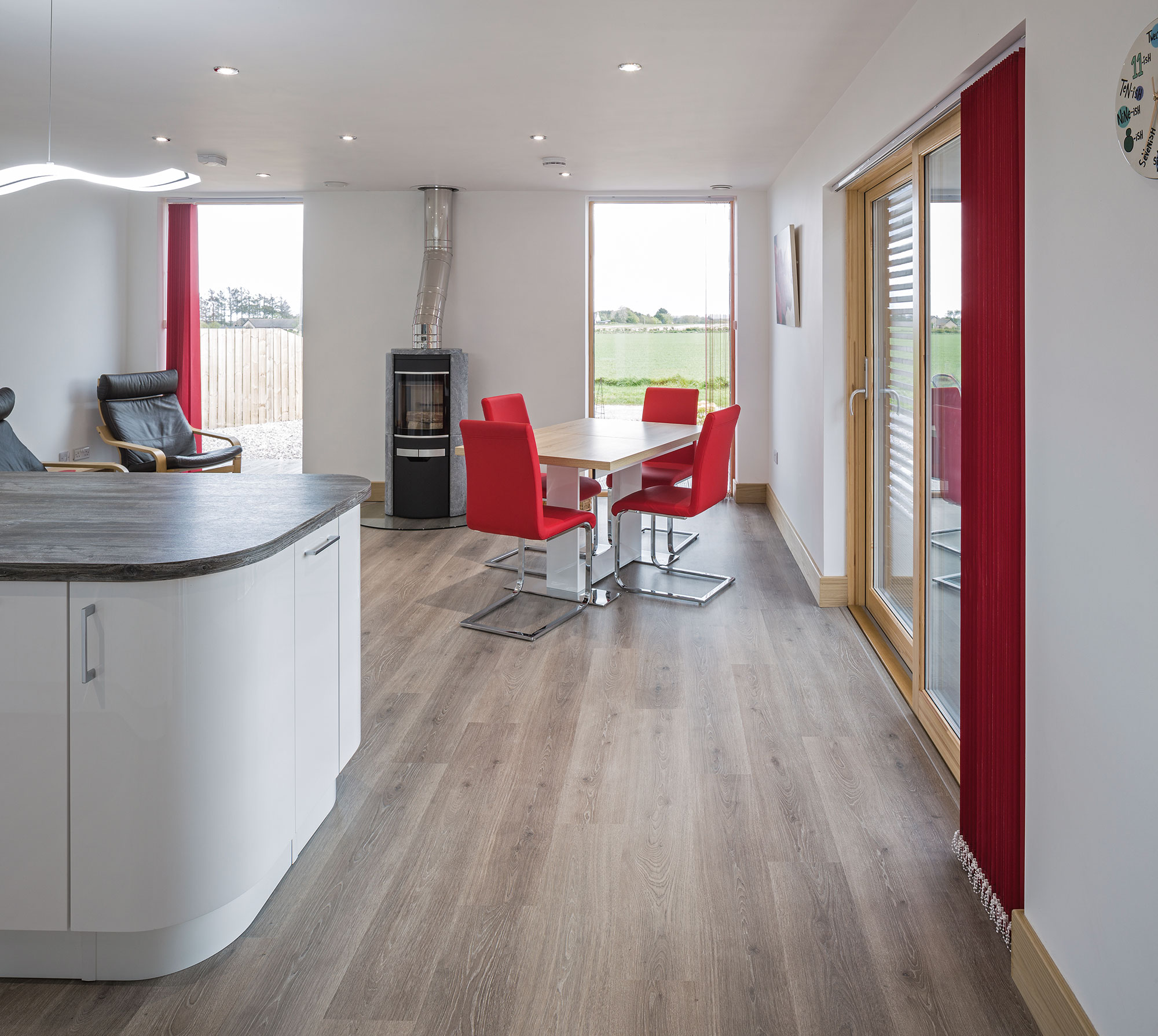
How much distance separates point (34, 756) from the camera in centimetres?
175

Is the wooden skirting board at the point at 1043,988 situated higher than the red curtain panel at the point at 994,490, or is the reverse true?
the red curtain panel at the point at 994,490

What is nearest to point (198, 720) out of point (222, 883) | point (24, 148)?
point (222, 883)

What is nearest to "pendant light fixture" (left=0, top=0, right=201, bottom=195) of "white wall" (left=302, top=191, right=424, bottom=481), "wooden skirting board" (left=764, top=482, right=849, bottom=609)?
"wooden skirting board" (left=764, top=482, right=849, bottom=609)

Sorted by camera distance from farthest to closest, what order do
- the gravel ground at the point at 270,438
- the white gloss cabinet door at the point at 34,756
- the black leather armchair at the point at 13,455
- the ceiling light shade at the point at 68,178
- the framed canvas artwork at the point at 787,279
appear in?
the gravel ground at the point at 270,438
the framed canvas artwork at the point at 787,279
the black leather armchair at the point at 13,455
the ceiling light shade at the point at 68,178
the white gloss cabinet door at the point at 34,756

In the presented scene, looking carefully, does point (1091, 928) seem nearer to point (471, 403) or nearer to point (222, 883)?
point (222, 883)

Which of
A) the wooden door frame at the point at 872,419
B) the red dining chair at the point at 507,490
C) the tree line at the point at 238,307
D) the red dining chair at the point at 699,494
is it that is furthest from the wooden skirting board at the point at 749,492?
the tree line at the point at 238,307

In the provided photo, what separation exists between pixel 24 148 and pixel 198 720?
5377 mm

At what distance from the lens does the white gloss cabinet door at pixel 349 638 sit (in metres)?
2.45

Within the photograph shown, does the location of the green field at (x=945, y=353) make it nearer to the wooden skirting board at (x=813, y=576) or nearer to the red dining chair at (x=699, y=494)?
the red dining chair at (x=699, y=494)

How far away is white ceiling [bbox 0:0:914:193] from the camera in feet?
10.4

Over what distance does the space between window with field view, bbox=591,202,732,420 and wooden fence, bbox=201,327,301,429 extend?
2.53 meters

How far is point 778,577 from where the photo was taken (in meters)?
5.15

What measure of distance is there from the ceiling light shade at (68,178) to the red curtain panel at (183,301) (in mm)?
4478

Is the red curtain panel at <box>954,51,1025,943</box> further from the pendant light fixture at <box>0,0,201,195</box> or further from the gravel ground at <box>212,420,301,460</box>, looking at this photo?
the gravel ground at <box>212,420,301,460</box>
